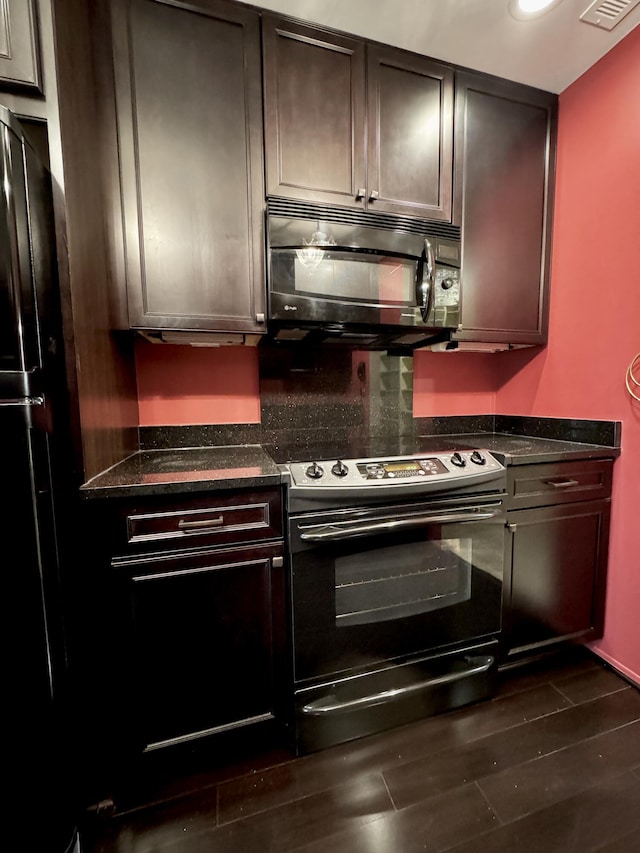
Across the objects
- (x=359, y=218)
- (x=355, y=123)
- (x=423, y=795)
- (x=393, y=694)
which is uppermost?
(x=355, y=123)

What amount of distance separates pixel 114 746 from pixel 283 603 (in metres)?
0.62

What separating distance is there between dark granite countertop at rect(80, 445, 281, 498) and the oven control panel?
118mm

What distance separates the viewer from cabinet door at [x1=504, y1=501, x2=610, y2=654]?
4.89 feet

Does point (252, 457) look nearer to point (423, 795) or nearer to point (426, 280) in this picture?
point (426, 280)

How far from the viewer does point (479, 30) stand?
4.49 feet

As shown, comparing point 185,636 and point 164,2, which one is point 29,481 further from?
point 164,2

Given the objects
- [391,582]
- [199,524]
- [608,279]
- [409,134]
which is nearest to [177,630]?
[199,524]

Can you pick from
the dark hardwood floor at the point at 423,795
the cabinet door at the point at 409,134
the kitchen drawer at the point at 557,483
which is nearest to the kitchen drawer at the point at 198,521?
the dark hardwood floor at the point at 423,795

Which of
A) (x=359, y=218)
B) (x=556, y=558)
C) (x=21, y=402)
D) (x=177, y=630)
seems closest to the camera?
(x=21, y=402)

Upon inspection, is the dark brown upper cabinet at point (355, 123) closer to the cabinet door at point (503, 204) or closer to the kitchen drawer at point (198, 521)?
the cabinet door at point (503, 204)

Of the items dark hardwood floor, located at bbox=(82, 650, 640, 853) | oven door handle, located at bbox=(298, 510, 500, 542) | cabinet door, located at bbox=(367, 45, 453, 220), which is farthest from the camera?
cabinet door, located at bbox=(367, 45, 453, 220)

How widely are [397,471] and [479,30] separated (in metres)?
1.72

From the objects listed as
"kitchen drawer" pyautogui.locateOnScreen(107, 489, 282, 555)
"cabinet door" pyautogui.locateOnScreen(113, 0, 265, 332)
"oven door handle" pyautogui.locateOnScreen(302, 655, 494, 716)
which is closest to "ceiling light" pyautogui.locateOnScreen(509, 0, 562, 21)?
"cabinet door" pyautogui.locateOnScreen(113, 0, 265, 332)

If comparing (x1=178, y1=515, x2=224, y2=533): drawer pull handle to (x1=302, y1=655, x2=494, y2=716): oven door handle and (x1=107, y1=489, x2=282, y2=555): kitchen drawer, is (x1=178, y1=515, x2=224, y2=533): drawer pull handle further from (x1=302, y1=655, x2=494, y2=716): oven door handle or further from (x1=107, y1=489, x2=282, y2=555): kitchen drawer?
(x1=302, y1=655, x2=494, y2=716): oven door handle
